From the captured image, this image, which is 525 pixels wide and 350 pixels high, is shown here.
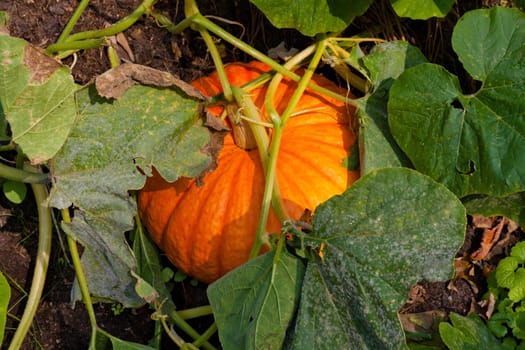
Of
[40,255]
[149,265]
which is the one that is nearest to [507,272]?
[149,265]

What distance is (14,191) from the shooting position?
189cm

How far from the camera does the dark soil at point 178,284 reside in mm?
1971

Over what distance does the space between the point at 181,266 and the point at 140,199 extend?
0.22 meters

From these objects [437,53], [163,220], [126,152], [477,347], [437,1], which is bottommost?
[477,347]

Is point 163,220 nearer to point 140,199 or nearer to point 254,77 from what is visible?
point 140,199

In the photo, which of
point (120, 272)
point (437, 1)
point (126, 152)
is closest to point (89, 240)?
point (120, 272)

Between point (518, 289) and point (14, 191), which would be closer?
point (14, 191)

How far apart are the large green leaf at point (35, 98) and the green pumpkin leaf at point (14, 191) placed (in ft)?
1.23

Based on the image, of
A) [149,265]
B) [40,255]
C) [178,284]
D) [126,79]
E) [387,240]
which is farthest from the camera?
[178,284]

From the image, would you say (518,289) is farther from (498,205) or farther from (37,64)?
(37,64)

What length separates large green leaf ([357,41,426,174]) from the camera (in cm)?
179

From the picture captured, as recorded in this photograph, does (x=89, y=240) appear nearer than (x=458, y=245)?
No

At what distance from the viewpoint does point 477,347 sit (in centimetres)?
Answer: 198

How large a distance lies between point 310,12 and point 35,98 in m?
0.72
